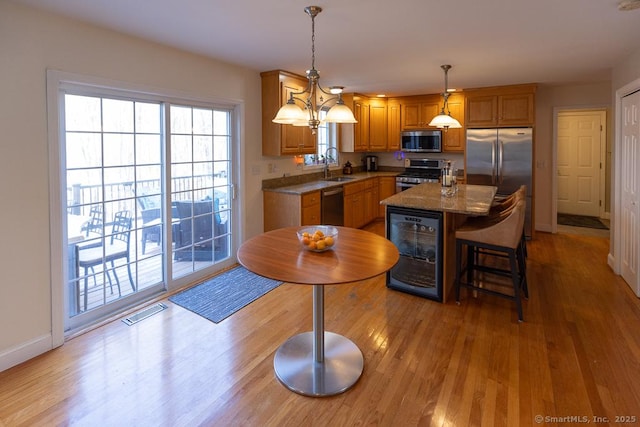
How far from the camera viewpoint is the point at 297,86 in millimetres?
4707

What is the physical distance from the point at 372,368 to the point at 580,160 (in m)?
6.90

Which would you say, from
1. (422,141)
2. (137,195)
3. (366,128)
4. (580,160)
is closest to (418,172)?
(422,141)

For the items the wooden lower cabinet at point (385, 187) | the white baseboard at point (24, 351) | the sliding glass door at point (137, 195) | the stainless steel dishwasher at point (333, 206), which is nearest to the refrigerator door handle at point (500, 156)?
the wooden lower cabinet at point (385, 187)

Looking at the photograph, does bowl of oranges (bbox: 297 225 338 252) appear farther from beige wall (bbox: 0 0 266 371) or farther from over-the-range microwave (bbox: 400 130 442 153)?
over-the-range microwave (bbox: 400 130 442 153)

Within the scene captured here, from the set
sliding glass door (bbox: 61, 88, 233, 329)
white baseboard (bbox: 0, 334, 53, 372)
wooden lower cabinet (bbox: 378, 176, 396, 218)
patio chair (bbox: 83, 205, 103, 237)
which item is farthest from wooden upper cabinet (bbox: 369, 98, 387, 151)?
white baseboard (bbox: 0, 334, 53, 372)

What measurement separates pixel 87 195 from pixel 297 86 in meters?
2.79

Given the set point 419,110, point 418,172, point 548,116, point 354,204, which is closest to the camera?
point 548,116

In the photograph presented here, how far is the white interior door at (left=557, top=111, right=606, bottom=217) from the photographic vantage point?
6.86 metres

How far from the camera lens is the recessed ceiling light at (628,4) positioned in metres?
2.36

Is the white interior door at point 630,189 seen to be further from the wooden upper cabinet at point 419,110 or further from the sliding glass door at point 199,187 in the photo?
the sliding glass door at point 199,187

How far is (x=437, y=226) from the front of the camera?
3258 millimetres

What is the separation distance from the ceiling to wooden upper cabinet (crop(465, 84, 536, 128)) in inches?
32.0

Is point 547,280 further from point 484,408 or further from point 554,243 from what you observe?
point 484,408

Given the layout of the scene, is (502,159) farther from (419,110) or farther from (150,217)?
(150,217)
